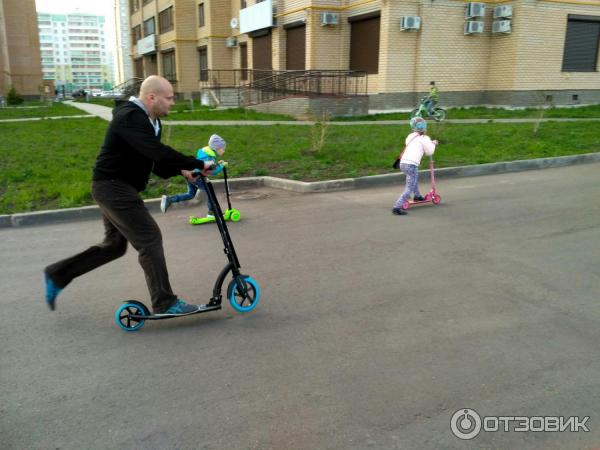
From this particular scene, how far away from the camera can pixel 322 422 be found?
9.73 feet

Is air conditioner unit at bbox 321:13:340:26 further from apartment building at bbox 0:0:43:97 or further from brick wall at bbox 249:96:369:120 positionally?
apartment building at bbox 0:0:43:97

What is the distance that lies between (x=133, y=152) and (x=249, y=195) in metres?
5.34

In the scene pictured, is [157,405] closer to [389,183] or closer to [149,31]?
[389,183]

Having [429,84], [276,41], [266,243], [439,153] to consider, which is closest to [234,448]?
[266,243]

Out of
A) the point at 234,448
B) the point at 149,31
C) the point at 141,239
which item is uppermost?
the point at 149,31

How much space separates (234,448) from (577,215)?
648 cm

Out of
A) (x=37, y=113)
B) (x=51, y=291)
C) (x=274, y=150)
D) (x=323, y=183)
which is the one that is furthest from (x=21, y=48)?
(x=51, y=291)

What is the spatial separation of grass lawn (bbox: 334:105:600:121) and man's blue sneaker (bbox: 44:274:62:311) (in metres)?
17.4

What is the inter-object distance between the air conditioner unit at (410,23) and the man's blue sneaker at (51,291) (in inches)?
816

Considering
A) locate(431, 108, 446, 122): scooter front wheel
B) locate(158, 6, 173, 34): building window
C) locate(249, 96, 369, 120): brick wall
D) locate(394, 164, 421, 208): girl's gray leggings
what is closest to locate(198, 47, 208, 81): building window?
locate(158, 6, 173, 34): building window

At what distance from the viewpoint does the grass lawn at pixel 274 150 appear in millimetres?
9109

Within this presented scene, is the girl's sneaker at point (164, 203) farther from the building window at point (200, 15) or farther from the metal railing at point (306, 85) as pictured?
the building window at point (200, 15)

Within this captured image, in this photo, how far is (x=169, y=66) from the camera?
4559 centimetres

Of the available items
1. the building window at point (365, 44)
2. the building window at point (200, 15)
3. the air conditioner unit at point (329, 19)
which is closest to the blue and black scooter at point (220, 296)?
the building window at point (365, 44)
